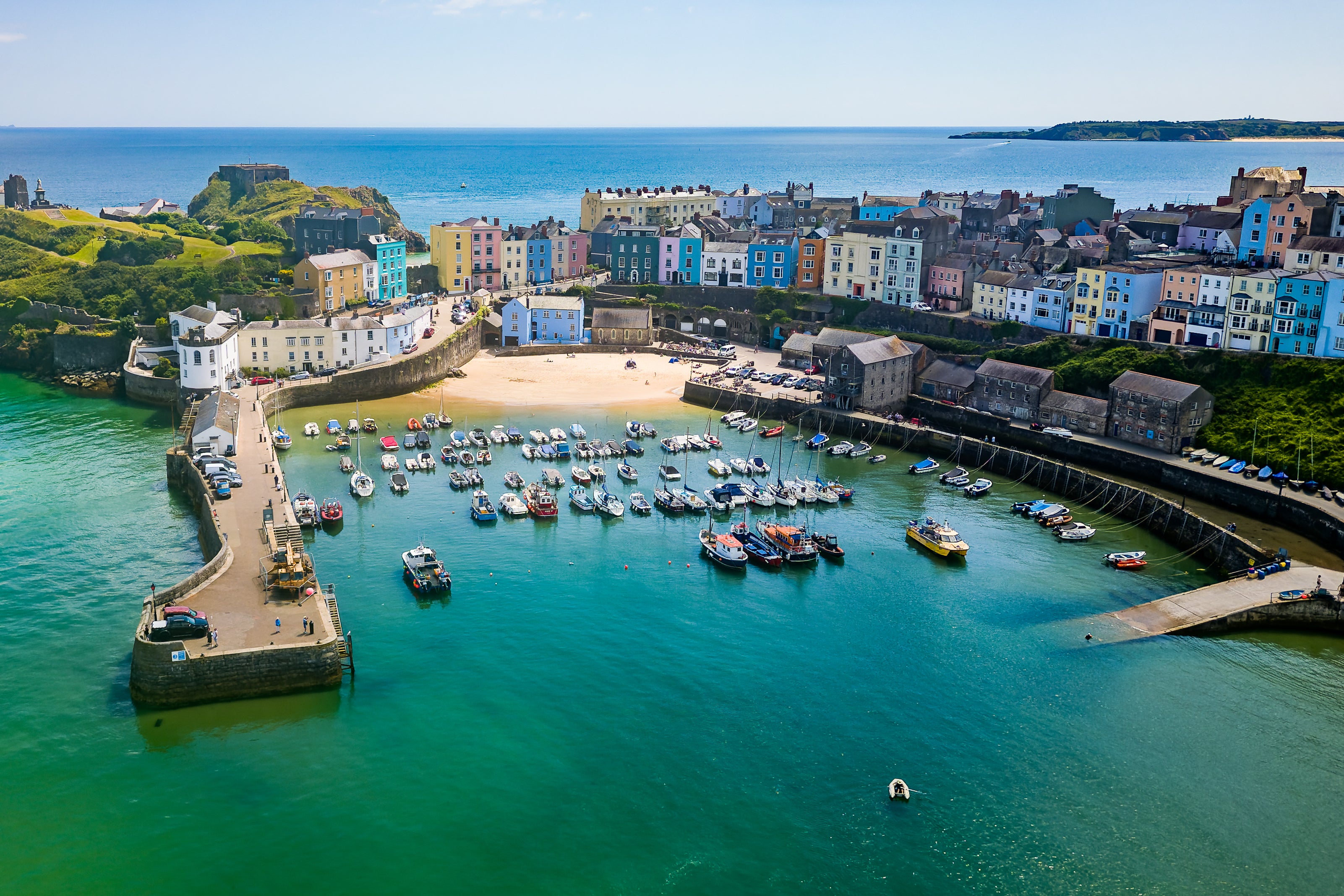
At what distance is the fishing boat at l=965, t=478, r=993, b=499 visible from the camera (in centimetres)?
5438

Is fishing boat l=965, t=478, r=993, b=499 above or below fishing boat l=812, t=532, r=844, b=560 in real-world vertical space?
above

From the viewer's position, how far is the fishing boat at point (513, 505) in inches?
1967

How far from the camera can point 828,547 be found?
1829 inches

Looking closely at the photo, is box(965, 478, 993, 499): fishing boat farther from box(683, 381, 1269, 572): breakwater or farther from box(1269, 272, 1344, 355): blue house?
box(1269, 272, 1344, 355): blue house

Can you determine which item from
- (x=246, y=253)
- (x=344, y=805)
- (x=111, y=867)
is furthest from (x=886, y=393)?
(x=246, y=253)

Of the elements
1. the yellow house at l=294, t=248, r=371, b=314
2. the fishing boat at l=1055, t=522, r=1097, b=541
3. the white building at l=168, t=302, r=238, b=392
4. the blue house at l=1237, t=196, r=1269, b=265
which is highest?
the blue house at l=1237, t=196, r=1269, b=265

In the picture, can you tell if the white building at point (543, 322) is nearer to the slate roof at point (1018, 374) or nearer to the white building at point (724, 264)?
the white building at point (724, 264)

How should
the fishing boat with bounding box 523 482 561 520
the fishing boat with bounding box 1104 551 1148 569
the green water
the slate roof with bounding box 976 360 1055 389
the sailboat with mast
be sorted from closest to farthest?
the green water, the fishing boat with bounding box 1104 551 1148 569, the fishing boat with bounding box 523 482 561 520, the sailboat with mast, the slate roof with bounding box 976 360 1055 389

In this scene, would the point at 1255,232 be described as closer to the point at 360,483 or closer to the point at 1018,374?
the point at 1018,374

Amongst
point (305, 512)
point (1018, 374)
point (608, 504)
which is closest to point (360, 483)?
point (305, 512)

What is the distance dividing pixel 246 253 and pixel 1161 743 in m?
83.9

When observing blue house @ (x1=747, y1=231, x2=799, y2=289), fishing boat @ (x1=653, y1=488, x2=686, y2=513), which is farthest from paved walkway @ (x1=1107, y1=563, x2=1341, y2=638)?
blue house @ (x1=747, y1=231, x2=799, y2=289)

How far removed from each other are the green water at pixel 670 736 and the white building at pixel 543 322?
37047mm

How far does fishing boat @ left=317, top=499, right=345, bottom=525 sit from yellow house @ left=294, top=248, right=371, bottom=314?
3597 cm
